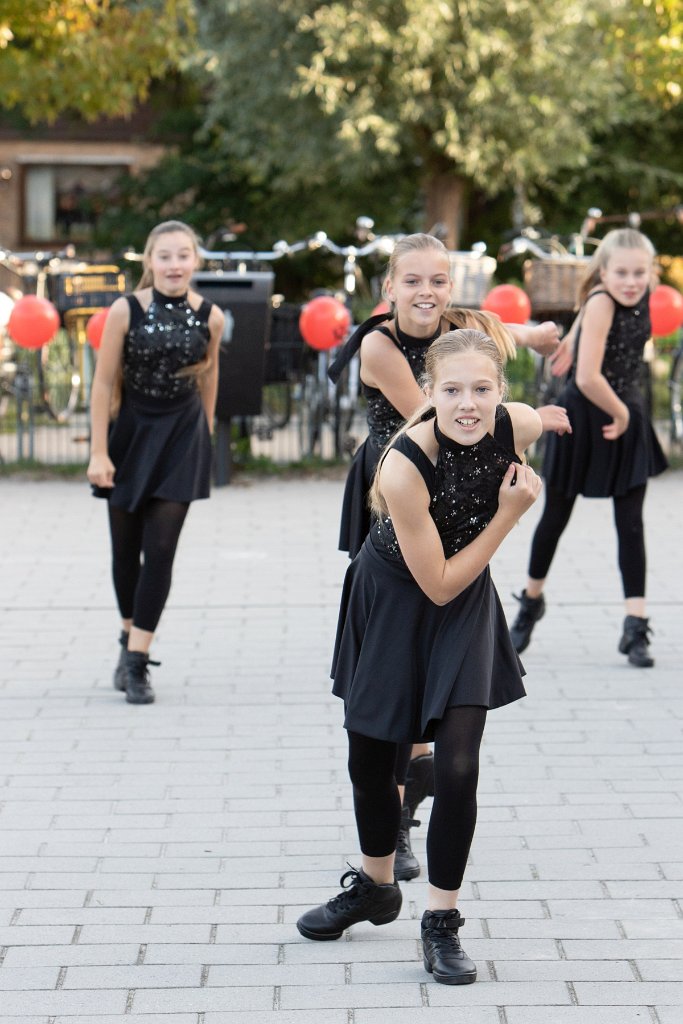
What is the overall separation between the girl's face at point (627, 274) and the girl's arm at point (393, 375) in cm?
210

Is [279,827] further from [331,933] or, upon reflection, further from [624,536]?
[624,536]

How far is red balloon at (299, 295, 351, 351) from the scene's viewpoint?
10.8m

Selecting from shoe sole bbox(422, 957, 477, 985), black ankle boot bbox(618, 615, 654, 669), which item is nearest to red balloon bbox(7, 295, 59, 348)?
black ankle boot bbox(618, 615, 654, 669)

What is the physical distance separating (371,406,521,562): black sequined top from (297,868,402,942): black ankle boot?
82 cm

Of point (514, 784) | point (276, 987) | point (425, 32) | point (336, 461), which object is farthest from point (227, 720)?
point (425, 32)

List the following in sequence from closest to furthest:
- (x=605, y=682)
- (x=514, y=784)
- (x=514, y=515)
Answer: (x=514, y=515) → (x=514, y=784) → (x=605, y=682)

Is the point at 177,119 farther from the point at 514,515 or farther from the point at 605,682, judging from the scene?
the point at 514,515

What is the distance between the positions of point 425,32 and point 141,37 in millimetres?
7043

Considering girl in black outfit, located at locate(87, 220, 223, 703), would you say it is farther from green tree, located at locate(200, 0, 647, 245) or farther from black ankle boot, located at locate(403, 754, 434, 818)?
green tree, located at locate(200, 0, 647, 245)

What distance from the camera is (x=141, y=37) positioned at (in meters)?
13.4

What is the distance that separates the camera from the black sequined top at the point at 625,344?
6.45 metres

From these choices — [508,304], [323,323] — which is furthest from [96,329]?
[508,304]

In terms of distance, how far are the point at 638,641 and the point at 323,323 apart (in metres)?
4.80

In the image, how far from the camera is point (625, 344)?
6477 millimetres
